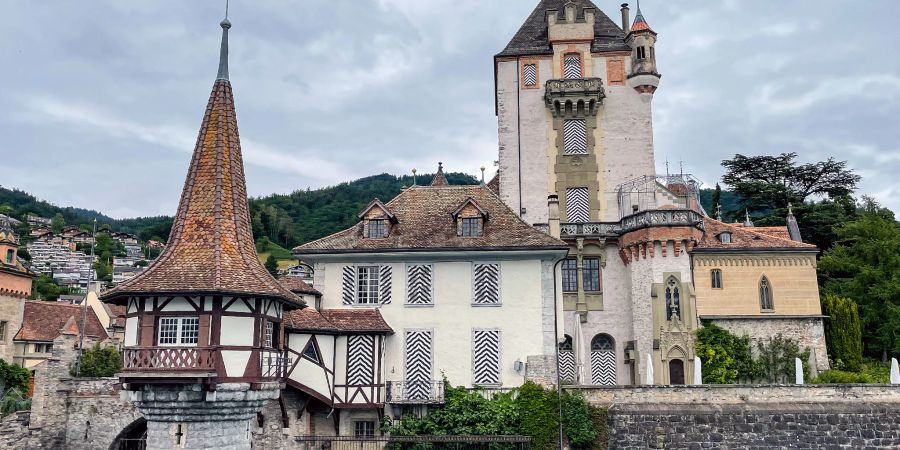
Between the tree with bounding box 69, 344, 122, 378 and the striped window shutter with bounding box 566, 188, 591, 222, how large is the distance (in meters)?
24.6

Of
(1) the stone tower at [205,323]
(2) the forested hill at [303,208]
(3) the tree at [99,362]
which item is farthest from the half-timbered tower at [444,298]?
(2) the forested hill at [303,208]

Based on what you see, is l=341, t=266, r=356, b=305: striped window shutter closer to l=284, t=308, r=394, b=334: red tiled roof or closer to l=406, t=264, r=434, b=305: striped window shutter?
l=284, t=308, r=394, b=334: red tiled roof

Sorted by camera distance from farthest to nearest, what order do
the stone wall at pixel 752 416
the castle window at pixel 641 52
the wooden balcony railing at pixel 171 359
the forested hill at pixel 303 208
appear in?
the forested hill at pixel 303 208, the castle window at pixel 641 52, the stone wall at pixel 752 416, the wooden balcony railing at pixel 171 359

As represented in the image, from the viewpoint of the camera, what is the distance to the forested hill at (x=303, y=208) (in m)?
111

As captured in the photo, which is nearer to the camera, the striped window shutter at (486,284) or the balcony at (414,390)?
the balcony at (414,390)

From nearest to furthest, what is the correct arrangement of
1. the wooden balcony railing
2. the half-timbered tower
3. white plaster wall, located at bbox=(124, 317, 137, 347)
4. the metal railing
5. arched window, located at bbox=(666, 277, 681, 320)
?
the wooden balcony railing, white plaster wall, located at bbox=(124, 317, 137, 347), the metal railing, the half-timbered tower, arched window, located at bbox=(666, 277, 681, 320)

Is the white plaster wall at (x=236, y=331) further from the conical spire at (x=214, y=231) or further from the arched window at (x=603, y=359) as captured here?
the arched window at (x=603, y=359)

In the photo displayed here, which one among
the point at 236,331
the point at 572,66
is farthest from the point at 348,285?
the point at 572,66

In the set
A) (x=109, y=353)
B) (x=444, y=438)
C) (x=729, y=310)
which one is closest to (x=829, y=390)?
(x=729, y=310)

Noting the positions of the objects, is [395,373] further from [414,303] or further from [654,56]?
[654,56]

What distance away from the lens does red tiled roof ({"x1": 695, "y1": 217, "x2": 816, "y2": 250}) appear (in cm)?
3569

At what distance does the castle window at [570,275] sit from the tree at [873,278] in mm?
16011

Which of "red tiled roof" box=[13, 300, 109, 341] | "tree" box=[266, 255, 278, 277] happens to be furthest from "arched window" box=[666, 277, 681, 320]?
"tree" box=[266, 255, 278, 277]

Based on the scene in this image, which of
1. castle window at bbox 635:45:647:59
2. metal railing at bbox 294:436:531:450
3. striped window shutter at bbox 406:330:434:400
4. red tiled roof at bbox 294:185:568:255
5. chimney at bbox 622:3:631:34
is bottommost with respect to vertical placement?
metal railing at bbox 294:436:531:450
